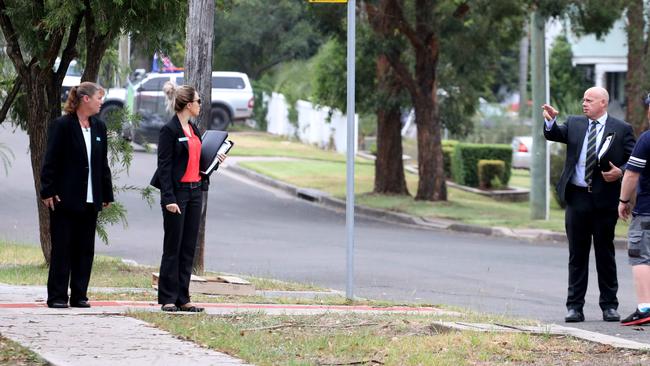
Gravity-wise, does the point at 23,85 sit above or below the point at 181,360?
above

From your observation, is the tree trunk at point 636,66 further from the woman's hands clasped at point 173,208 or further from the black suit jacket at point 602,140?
the woman's hands clasped at point 173,208

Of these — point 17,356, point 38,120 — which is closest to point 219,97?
point 38,120

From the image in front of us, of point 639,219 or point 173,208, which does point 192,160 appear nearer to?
point 173,208

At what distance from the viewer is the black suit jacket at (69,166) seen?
994cm

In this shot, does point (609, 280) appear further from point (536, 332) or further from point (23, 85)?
point (23, 85)

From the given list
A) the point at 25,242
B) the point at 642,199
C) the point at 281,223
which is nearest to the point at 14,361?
the point at 642,199

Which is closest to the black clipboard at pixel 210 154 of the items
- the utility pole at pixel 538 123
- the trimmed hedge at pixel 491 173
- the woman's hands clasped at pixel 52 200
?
the woman's hands clasped at pixel 52 200

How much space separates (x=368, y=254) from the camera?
18.9 metres

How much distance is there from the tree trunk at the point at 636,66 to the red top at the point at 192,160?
55.0 feet

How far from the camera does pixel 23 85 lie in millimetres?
14641

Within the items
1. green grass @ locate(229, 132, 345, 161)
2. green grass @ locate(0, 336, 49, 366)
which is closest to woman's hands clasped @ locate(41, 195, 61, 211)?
green grass @ locate(0, 336, 49, 366)

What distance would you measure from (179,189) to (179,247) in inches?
18.7

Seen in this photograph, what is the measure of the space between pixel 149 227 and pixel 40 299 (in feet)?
37.6

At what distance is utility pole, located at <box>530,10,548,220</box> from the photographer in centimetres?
2544
